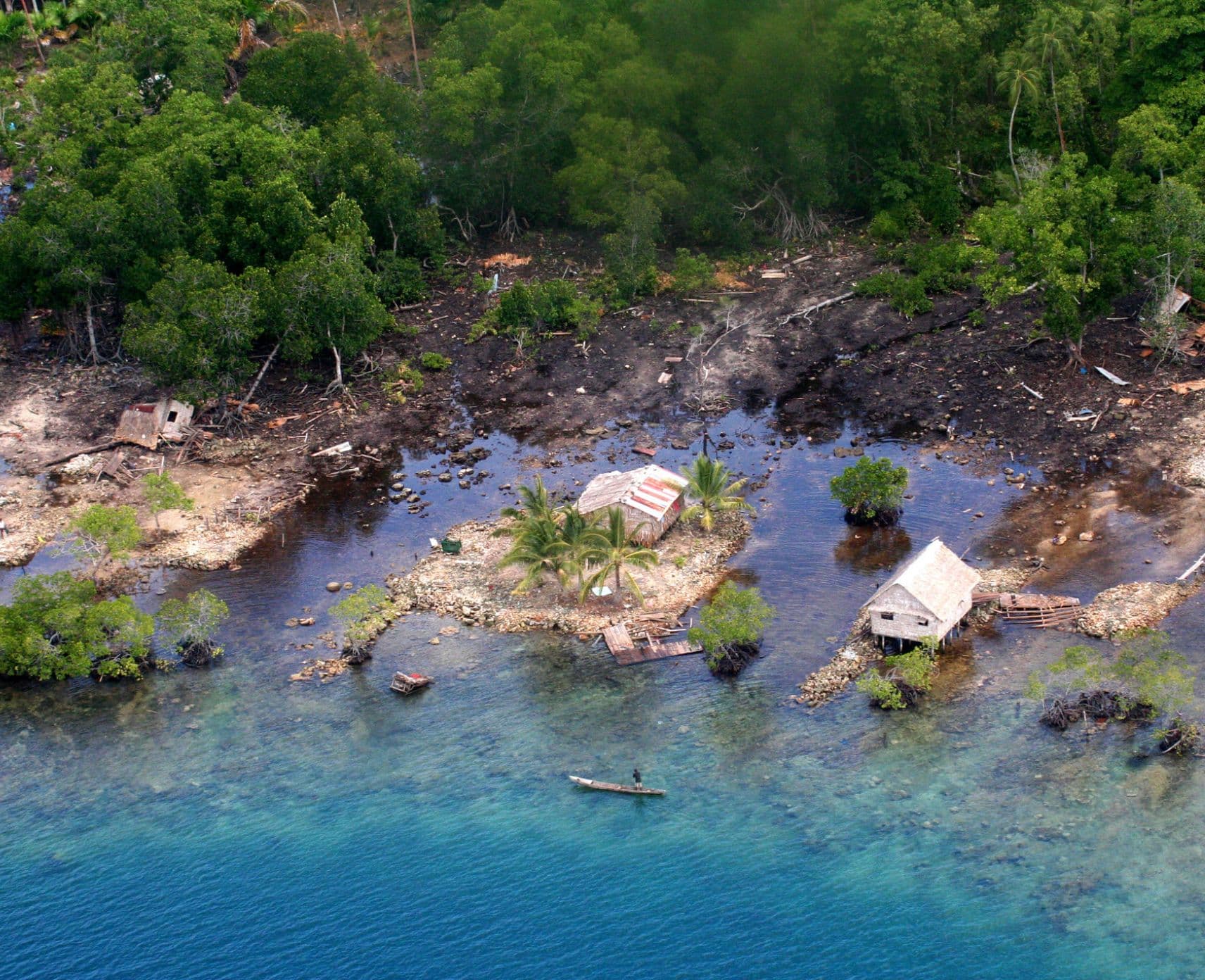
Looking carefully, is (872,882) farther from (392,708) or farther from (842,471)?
(842,471)

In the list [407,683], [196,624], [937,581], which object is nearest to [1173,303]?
[937,581]

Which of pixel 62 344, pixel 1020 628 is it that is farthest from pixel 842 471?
pixel 62 344

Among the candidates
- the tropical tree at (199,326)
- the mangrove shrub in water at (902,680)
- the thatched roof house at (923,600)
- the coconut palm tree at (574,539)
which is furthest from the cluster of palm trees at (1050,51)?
the tropical tree at (199,326)

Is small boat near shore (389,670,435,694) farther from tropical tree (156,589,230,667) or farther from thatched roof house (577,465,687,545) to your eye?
thatched roof house (577,465,687,545)

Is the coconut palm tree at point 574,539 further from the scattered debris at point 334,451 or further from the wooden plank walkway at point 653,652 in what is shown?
the scattered debris at point 334,451

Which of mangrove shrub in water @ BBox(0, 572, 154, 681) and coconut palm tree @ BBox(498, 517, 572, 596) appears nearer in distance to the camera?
mangrove shrub in water @ BBox(0, 572, 154, 681)

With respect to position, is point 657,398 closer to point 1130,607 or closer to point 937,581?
point 937,581

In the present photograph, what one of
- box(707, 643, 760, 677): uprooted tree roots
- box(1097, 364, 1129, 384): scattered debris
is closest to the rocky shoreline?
box(707, 643, 760, 677): uprooted tree roots
